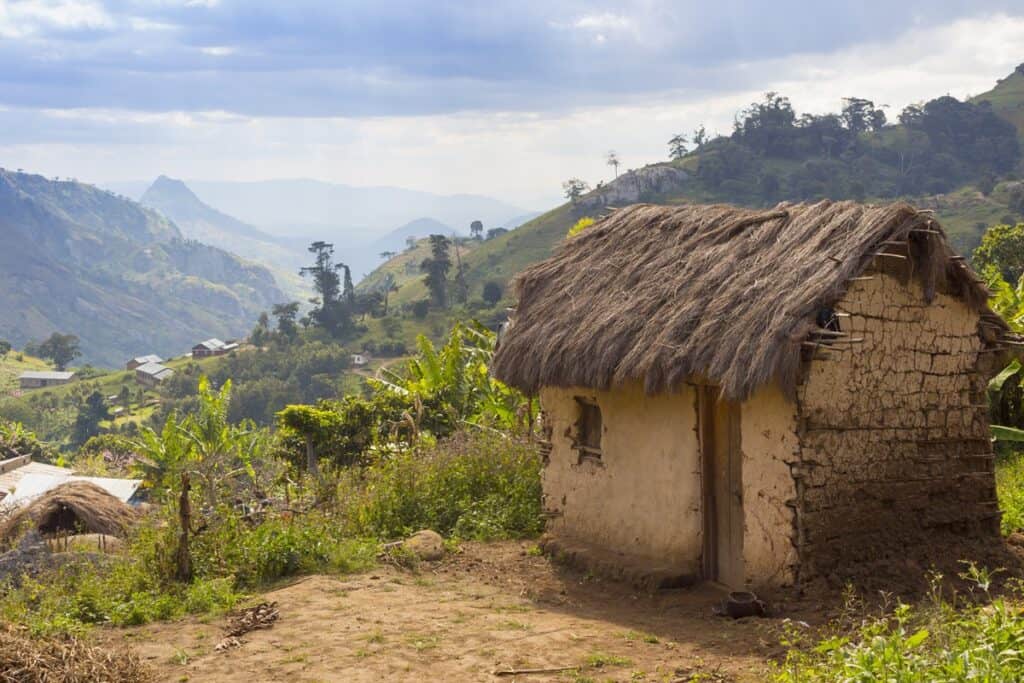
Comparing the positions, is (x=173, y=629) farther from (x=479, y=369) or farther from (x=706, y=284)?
(x=479, y=369)

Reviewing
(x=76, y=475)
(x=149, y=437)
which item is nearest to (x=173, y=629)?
(x=149, y=437)

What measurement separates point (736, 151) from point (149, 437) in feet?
246

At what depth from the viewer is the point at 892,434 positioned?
8352mm

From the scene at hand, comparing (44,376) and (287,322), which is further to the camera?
(44,376)

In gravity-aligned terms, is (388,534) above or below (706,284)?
below

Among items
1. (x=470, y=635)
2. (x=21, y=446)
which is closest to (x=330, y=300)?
(x=21, y=446)

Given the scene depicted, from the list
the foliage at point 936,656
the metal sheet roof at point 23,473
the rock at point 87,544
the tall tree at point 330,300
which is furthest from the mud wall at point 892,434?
the tall tree at point 330,300

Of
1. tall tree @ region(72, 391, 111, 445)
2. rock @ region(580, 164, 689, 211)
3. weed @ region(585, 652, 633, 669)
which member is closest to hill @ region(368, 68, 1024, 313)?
rock @ region(580, 164, 689, 211)

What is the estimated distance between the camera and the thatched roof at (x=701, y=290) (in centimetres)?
792

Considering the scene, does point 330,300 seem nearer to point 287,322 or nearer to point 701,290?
point 287,322

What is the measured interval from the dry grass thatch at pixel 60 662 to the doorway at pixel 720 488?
4411 millimetres

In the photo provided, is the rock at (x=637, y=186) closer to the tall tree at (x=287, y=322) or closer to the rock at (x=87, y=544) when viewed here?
the tall tree at (x=287, y=322)

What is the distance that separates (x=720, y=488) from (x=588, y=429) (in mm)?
1884

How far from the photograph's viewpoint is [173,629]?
8.51m
